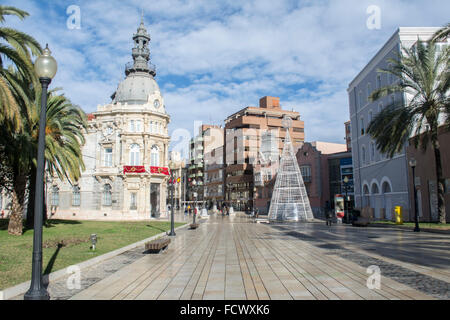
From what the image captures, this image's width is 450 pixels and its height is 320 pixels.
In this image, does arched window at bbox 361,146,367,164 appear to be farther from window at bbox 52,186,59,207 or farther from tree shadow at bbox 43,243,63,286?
window at bbox 52,186,59,207

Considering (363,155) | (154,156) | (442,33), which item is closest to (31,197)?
(154,156)

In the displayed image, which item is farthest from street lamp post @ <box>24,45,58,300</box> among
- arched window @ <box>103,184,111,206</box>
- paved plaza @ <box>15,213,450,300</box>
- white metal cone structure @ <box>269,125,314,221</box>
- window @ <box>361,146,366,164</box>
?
arched window @ <box>103,184,111,206</box>

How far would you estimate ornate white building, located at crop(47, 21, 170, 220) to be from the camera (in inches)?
1593

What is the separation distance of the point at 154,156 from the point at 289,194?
16.8 meters

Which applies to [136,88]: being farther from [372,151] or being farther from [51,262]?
[51,262]

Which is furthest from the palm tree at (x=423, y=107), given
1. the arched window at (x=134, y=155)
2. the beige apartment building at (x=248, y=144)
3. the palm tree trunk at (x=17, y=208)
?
the beige apartment building at (x=248, y=144)

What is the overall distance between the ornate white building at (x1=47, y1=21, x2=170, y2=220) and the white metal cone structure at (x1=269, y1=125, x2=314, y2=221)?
14473mm

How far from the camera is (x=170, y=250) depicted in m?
13.5

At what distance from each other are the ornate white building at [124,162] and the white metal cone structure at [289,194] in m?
14.5

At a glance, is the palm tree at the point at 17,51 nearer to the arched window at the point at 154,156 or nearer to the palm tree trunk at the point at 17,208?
the palm tree trunk at the point at 17,208

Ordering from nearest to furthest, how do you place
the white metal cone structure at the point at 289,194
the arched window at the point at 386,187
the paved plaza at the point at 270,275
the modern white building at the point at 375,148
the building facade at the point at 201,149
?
the paved plaza at the point at 270,275 → the modern white building at the point at 375,148 → the arched window at the point at 386,187 → the white metal cone structure at the point at 289,194 → the building facade at the point at 201,149

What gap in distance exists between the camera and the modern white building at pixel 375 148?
28578mm
